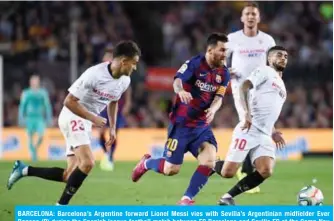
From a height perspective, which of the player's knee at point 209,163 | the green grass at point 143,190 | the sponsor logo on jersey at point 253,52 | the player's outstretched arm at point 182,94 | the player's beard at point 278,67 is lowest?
the green grass at point 143,190

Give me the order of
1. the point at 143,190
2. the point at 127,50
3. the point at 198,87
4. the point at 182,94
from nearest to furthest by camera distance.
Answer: the point at 127,50 < the point at 182,94 < the point at 198,87 < the point at 143,190

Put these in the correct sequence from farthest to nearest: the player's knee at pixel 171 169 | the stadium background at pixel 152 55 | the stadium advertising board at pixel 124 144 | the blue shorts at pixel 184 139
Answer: the stadium background at pixel 152 55, the stadium advertising board at pixel 124 144, the player's knee at pixel 171 169, the blue shorts at pixel 184 139

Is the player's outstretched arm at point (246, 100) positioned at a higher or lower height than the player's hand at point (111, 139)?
higher

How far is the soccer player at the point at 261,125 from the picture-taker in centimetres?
1043

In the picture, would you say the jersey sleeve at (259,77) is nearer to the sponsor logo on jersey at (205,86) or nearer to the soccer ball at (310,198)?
the sponsor logo on jersey at (205,86)

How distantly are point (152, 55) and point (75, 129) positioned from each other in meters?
14.6

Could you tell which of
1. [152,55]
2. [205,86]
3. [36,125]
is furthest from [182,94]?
[152,55]

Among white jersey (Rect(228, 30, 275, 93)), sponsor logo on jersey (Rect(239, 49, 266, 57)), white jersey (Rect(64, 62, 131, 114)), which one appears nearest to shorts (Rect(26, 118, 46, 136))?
white jersey (Rect(228, 30, 275, 93))

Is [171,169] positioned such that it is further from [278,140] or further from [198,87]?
[278,140]

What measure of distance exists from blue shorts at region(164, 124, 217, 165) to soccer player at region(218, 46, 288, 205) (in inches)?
13.8

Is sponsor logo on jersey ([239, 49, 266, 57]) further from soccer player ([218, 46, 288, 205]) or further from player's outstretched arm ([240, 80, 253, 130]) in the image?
player's outstretched arm ([240, 80, 253, 130])

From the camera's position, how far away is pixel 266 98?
10602 millimetres

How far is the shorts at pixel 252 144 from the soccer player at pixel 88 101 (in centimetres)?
138

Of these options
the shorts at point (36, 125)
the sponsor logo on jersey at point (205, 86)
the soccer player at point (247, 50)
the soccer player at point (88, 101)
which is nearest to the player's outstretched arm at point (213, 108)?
the sponsor logo on jersey at point (205, 86)
